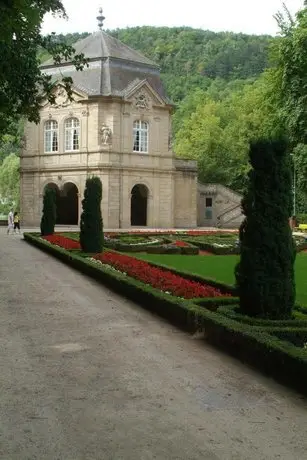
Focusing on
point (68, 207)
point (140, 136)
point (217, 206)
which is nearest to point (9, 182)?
point (68, 207)

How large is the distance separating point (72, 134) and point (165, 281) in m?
35.9

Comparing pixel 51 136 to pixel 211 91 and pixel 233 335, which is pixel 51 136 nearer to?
pixel 211 91

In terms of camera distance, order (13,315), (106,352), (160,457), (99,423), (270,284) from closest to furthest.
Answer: (160,457)
(99,423)
(106,352)
(270,284)
(13,315)

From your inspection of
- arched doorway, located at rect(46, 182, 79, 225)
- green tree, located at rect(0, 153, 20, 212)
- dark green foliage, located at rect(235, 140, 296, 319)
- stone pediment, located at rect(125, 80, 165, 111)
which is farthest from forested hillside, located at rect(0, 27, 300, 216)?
dark green foliage, located at rect(235, 140, 296, 319)

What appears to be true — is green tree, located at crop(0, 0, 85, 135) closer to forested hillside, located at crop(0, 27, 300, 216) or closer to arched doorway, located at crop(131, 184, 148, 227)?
forested hillside, located at crop(0, 27, 300, 216)

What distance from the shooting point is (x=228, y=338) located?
27.6ft

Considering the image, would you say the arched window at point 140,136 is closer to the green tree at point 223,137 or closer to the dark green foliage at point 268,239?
the green tree at point 223,137

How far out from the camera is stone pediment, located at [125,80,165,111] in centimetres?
4578

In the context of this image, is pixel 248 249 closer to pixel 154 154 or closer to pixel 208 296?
pixel 208 296

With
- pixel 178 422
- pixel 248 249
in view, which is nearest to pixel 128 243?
pixel 248 249

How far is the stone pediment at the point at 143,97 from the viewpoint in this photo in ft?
150

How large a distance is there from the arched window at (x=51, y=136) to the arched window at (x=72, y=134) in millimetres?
979

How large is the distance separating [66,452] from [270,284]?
524 cm

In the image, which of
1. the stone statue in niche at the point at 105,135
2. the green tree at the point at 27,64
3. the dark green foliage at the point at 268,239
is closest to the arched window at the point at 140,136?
the stone statue in niche at the point at 105,135
